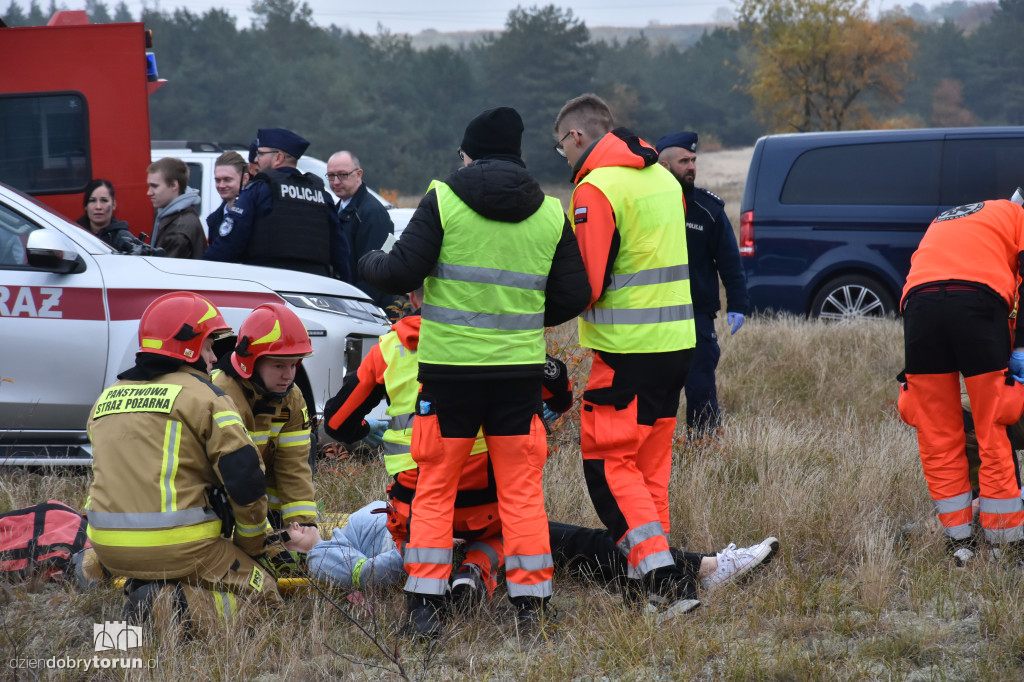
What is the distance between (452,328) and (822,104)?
3714 centimetres

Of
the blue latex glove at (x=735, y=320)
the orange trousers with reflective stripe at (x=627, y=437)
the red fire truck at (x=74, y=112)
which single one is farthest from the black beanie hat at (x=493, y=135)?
the red fire truck at (x=74, y=112)

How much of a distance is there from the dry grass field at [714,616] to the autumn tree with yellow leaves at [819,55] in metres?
33.0

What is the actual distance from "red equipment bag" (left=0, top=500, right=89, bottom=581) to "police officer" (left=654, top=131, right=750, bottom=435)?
126 inches

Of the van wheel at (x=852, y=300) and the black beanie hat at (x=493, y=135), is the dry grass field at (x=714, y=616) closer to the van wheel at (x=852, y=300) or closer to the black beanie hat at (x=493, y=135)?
the black beanie hat at (x=493, y=135)

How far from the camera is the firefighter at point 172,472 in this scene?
11.0 ft

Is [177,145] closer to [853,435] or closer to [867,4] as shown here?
[853,435]

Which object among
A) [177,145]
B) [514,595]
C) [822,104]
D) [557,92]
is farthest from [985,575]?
[557,92]

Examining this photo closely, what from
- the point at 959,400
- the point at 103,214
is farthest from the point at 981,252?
the point at 103,214

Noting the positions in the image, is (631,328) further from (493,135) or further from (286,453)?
(286,453)

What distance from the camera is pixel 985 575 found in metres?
3.82

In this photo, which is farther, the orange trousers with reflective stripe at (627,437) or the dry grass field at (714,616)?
the orange trousers with reflective stripe at (627,437)

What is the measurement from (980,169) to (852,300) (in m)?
1.57

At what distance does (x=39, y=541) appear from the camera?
13.2ft

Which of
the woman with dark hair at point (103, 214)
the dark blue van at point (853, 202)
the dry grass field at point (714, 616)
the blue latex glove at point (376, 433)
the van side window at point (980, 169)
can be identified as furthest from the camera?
the dark blue van at point (853, 202)
